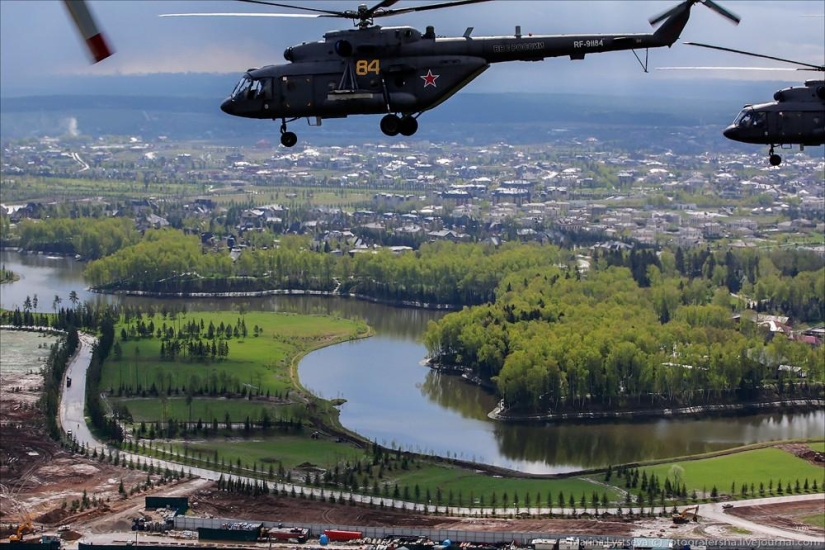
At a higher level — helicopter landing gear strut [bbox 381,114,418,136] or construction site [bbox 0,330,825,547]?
helicopter landing gear strut [bbox 381,114,418,136]

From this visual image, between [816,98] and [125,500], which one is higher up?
[816,98]

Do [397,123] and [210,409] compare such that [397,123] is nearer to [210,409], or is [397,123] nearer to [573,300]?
[210,409]

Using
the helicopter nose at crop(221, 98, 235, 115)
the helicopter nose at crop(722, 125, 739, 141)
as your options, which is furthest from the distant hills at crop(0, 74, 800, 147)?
the helicopter nose at crop(221, 98, 235, 115)

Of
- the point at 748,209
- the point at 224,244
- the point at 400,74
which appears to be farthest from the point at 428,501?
the point at 748,209

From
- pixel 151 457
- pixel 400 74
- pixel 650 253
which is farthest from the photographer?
pixel 650 253

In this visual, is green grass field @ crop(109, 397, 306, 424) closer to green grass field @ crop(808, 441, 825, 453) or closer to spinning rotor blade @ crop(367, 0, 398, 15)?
green grass field @ crop(808, 441, 825, 453)

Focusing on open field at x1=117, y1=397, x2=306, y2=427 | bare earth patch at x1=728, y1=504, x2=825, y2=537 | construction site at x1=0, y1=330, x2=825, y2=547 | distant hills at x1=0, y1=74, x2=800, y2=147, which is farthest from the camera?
distant hills at x1=0, y1=74, x2=800, y2=147

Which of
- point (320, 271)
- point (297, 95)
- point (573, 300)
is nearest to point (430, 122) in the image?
point (320, 271)

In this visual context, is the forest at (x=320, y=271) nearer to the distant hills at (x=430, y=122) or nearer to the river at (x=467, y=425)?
the river at (x=467, y=425)

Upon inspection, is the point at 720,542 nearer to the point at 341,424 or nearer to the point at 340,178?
the point at 341,424
